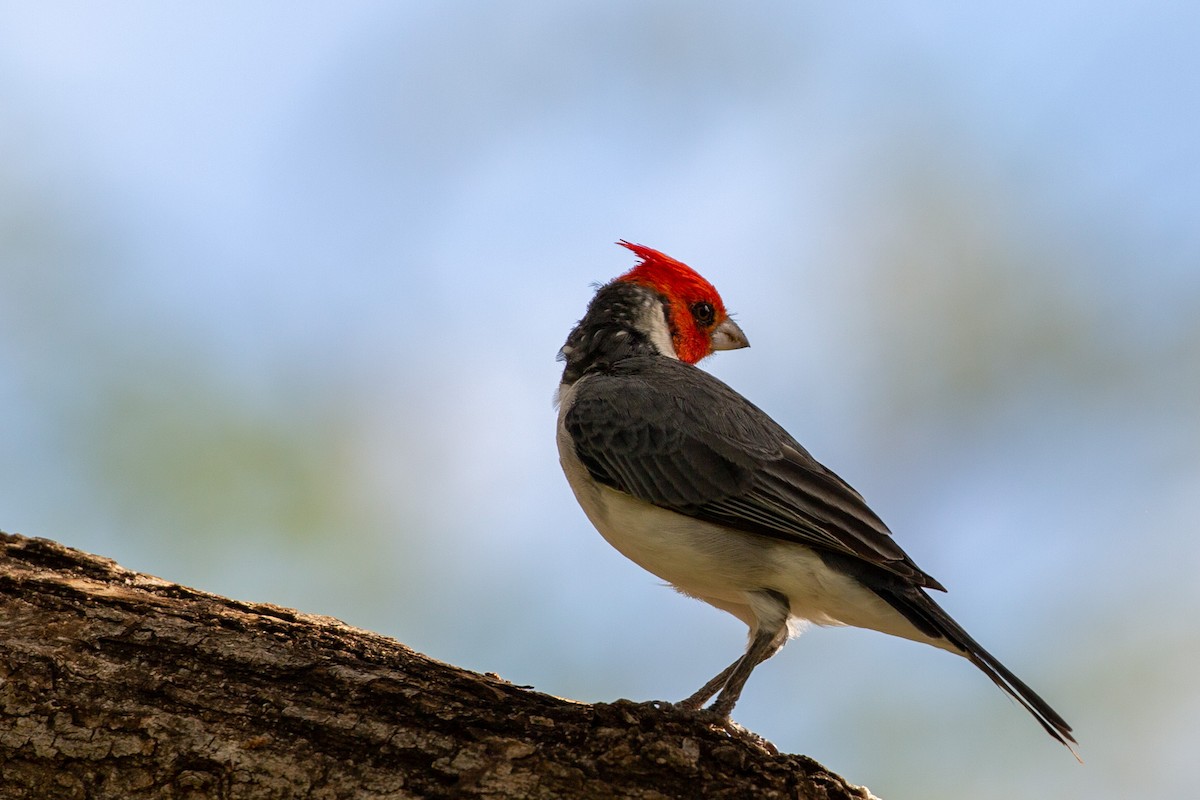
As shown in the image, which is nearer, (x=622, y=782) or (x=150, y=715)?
(x=622, y=782)

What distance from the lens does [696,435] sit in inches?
239

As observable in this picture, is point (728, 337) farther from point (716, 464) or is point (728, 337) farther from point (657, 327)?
point (716, 464)

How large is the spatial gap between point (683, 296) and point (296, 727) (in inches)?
180

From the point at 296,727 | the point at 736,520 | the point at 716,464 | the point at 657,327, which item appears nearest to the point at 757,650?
the point at 736,520

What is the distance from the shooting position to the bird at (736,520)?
17.5 ft

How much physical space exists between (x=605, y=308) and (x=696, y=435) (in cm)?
190

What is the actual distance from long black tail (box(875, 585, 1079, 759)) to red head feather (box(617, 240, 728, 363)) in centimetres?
300

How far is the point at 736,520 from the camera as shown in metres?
5.59

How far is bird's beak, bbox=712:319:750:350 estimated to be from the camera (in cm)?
808

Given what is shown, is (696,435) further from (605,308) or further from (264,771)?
(264,771)

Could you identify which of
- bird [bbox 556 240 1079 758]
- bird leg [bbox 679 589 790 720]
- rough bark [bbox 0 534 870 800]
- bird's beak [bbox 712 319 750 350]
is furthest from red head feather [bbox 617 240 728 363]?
rough bark [bbox 0 534 870 800]

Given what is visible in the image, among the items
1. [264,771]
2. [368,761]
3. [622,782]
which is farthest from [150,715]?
[622,782]

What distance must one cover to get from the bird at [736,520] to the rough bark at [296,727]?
0.88m

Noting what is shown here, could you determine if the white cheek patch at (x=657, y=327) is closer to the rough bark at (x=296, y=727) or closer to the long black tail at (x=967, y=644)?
the long black tail at (x=967, y=644)
